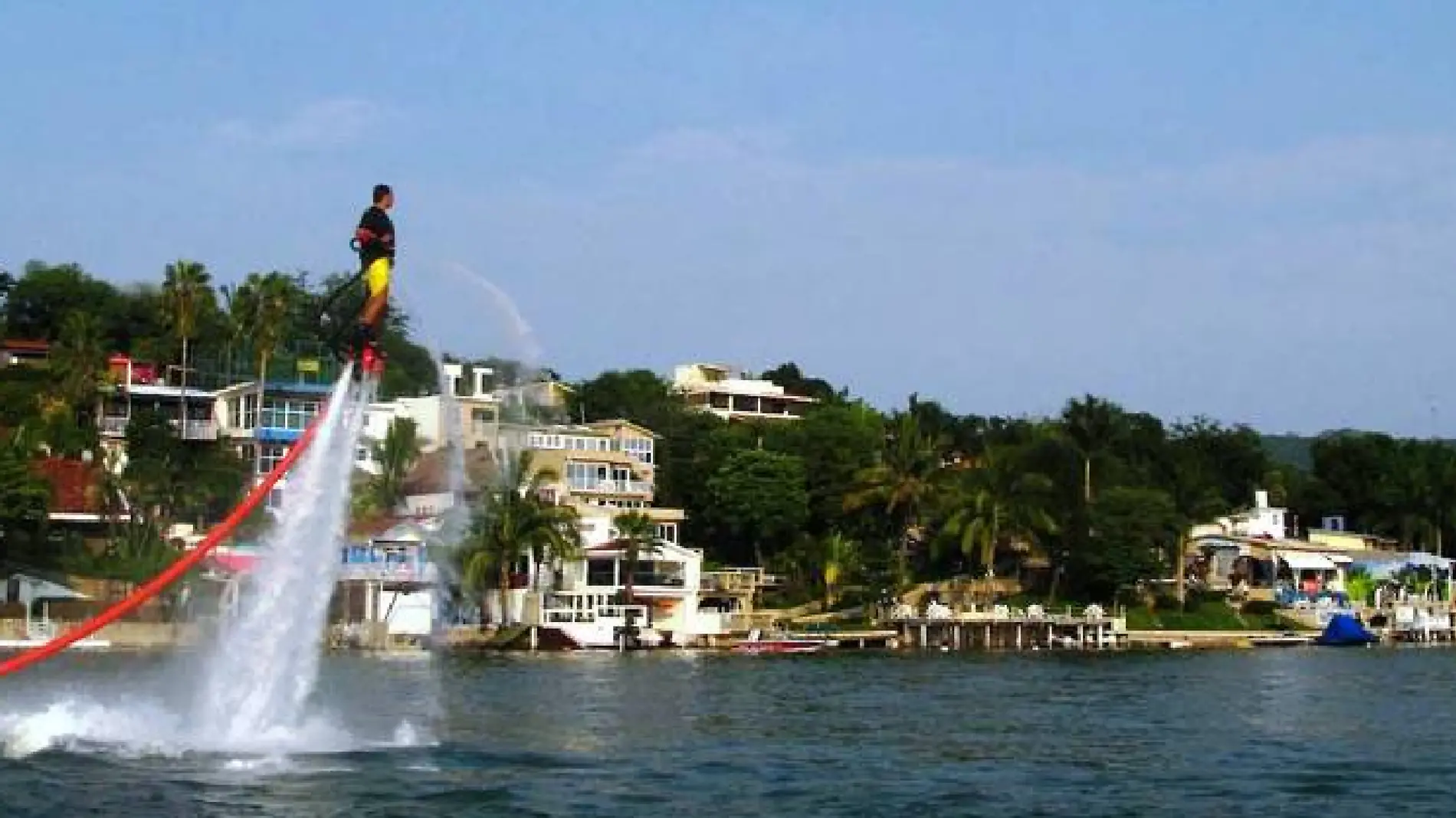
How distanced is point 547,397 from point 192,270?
389 ft

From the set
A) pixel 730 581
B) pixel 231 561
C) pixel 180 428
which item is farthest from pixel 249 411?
pixel 231 561

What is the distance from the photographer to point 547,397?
3953 cm

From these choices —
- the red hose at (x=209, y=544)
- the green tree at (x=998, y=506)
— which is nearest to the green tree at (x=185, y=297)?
the green tree at (x=998, y=506)

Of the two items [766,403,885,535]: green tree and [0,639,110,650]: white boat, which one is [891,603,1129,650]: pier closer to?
[766,403,885,535]: green tree

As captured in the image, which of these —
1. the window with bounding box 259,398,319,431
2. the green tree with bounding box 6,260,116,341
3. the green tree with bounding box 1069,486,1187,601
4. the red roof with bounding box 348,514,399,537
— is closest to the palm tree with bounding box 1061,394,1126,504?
the green tree with bounding box 1069,486,1187,601

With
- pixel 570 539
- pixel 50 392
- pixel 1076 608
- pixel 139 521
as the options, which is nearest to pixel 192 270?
pixel 50 392

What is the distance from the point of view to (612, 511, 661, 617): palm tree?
133750 millimetres

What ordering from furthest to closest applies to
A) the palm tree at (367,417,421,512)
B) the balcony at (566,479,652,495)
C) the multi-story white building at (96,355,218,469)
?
1. the multi-story white building at (96,355,218,469)
2. the balcony at (566,479,652,495)
3. the palm tree at (367,417,421,512)

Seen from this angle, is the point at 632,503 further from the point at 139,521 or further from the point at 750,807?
the point at 750,807

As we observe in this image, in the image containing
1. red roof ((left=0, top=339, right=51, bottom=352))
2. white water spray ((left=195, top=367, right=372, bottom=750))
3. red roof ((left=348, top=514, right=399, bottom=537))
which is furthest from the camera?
red roof ((left=0, top=339, right=51, bottom=352))

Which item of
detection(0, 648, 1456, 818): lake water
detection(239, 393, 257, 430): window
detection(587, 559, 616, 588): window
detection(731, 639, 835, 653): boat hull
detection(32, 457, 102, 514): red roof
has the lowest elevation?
detection(0, 648, 1456, 818): lake water

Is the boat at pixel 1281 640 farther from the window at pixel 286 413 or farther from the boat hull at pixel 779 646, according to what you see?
the window at pixel 286 413

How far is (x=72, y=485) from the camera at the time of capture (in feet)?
443

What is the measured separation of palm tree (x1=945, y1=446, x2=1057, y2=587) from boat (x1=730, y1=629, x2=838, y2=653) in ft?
62.5
